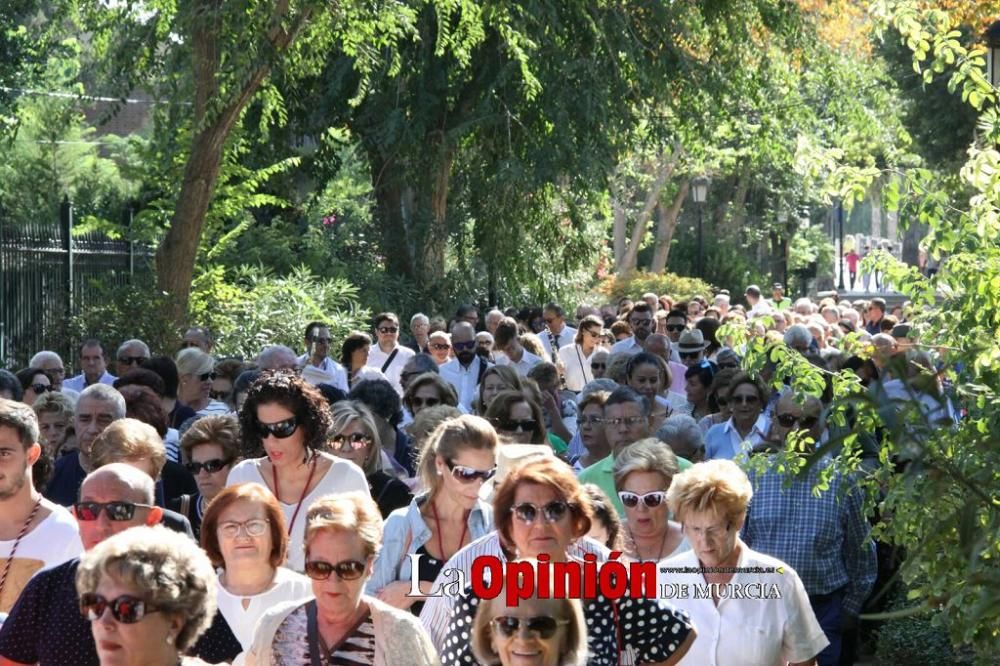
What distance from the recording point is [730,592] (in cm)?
625

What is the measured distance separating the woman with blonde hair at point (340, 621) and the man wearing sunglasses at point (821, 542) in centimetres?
351

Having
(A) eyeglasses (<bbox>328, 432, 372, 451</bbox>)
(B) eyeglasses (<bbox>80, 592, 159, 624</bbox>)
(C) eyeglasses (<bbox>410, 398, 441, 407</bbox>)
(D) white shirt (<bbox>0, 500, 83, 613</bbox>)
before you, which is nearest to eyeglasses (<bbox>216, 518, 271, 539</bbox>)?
(D) white shirt (<bbox>0, 500, 83, 613</bbox>)

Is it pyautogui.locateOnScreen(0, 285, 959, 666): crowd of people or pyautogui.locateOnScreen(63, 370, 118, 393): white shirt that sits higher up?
pyautogui.locateOnScreen(63, 370, 118, 393): white shirt

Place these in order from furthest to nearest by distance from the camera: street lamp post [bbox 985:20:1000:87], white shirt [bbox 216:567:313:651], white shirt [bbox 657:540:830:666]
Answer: street lamp post [bbox 985:20:1000:87] → white shirt [bbox 657:540:830:666] → white shirt [bbox 216:567:313:651]

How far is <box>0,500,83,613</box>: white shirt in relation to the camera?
6230 millimetres

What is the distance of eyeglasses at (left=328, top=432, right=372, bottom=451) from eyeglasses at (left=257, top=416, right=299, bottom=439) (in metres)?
0.73

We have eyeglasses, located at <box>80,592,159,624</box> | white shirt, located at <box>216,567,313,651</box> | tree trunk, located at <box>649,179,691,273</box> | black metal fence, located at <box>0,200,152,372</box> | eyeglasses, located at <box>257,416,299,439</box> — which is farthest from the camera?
tree trunk, located at <box>649,179,691,273</box>

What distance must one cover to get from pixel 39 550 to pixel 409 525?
4.53ft

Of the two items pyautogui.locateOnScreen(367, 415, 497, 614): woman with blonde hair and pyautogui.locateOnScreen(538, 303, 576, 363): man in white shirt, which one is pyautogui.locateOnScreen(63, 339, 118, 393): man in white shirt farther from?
pyautogui.locateOnScreen(538, 303, 576, 363): man in white shirt

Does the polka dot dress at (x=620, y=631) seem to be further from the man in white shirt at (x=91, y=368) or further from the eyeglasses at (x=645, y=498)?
the man in white shirt at (x=91, y=368)

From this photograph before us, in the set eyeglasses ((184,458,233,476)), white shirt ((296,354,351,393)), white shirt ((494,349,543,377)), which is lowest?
eyeglasses ((184,458,233,476))

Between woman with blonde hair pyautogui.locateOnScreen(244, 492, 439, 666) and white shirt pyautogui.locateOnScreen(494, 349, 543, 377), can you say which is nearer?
woman with blonde hair pyautogui.locateOnScreen(244, 492, 439, 666)

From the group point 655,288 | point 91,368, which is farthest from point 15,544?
point 655,288

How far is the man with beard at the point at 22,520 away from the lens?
6.25 m
